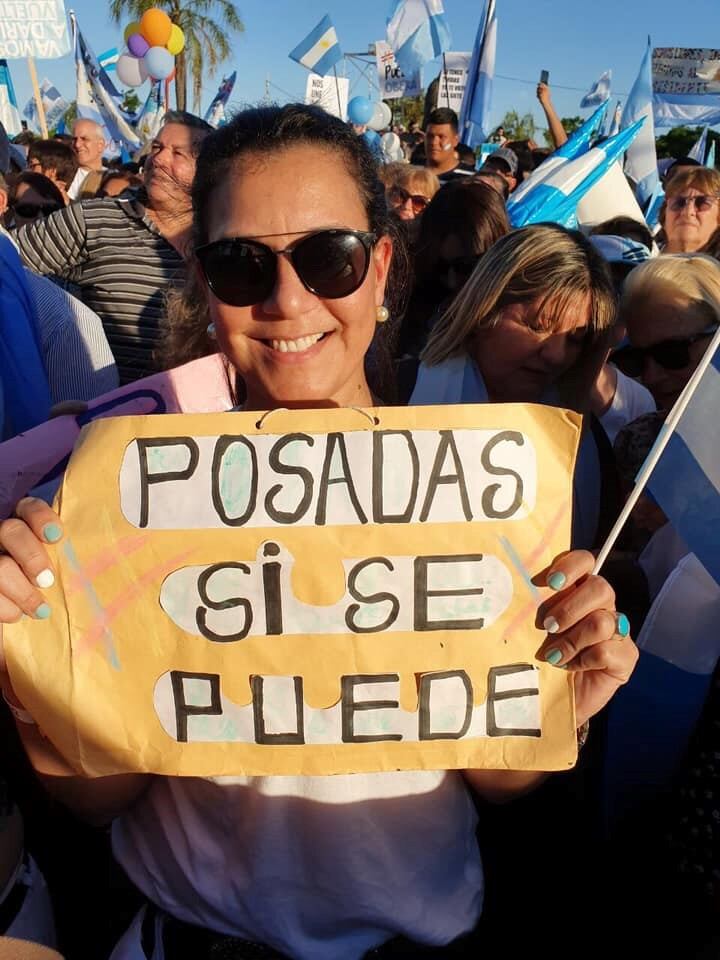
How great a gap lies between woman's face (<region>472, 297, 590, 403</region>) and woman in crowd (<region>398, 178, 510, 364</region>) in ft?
3.31

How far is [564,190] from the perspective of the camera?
4.83m

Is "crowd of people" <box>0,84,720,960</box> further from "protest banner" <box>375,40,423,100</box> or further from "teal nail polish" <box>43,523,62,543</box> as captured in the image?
"protest banner" <box>375,40,423,100</box>

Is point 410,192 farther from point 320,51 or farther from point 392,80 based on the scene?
point 392,80

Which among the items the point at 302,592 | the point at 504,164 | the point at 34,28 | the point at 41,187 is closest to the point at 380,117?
the point at 504,164

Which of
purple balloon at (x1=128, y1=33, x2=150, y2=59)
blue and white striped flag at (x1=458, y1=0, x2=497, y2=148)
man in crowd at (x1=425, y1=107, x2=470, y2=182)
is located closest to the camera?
man in crowd at (x1=425, y1=107, x2=470, y2=182)

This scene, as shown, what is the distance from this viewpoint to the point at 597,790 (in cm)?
178

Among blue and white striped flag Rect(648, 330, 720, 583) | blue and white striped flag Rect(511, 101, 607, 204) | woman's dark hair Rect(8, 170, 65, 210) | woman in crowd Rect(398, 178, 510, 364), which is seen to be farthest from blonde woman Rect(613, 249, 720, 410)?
woman's dark hair Rect(8, 170, 65, 210)

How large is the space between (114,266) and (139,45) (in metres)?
10.2

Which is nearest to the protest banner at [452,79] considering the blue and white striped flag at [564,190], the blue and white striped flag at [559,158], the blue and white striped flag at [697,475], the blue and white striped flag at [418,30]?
the blue and white striped flag at [418,30]

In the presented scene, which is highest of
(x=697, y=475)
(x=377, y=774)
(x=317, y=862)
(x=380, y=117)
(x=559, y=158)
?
(x=380, y=117)

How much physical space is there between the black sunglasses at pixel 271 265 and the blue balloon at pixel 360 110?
13.2m

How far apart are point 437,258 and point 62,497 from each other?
2.76 meters

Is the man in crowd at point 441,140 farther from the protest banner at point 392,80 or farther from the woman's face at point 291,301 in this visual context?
the protest banner at point 392,80

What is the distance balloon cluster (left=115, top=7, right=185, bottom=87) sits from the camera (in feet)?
36.9
